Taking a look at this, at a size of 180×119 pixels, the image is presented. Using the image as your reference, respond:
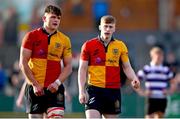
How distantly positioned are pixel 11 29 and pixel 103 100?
21.4 metres

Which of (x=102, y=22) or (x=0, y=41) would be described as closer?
(x=102, y=22)

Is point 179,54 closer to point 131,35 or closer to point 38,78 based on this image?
point 131,35

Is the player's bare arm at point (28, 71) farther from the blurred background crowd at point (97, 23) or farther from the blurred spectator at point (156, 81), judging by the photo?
the blurred background crowd at point (97, 23)

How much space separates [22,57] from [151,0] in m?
24.2

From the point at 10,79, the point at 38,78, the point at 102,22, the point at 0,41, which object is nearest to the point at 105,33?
the point at 102,22

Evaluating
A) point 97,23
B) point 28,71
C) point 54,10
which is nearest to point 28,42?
point 28,71

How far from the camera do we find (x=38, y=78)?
44.2 feet

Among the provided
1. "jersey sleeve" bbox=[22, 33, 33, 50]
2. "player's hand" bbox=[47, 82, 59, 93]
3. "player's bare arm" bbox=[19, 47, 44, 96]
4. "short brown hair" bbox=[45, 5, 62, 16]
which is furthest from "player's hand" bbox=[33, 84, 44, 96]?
"short brown hair" bbox=[45, 5, 62, 16]

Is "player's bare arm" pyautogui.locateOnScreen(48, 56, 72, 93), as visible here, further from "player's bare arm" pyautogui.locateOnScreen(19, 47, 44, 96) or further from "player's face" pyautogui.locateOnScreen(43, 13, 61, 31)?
"player's face" pyautogui.locateOnScreen(43, 13, 61, 31)

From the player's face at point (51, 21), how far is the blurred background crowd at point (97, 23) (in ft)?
49.7

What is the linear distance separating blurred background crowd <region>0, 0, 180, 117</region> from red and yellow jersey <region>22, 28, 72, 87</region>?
15.0m

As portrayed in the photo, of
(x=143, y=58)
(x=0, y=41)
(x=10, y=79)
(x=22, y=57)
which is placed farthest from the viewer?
(x=0, y=41)

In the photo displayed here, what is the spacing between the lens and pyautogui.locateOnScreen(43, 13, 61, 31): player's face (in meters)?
13.3

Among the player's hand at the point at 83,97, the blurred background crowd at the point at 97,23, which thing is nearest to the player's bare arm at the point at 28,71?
the player's hand at the point at 83,97
